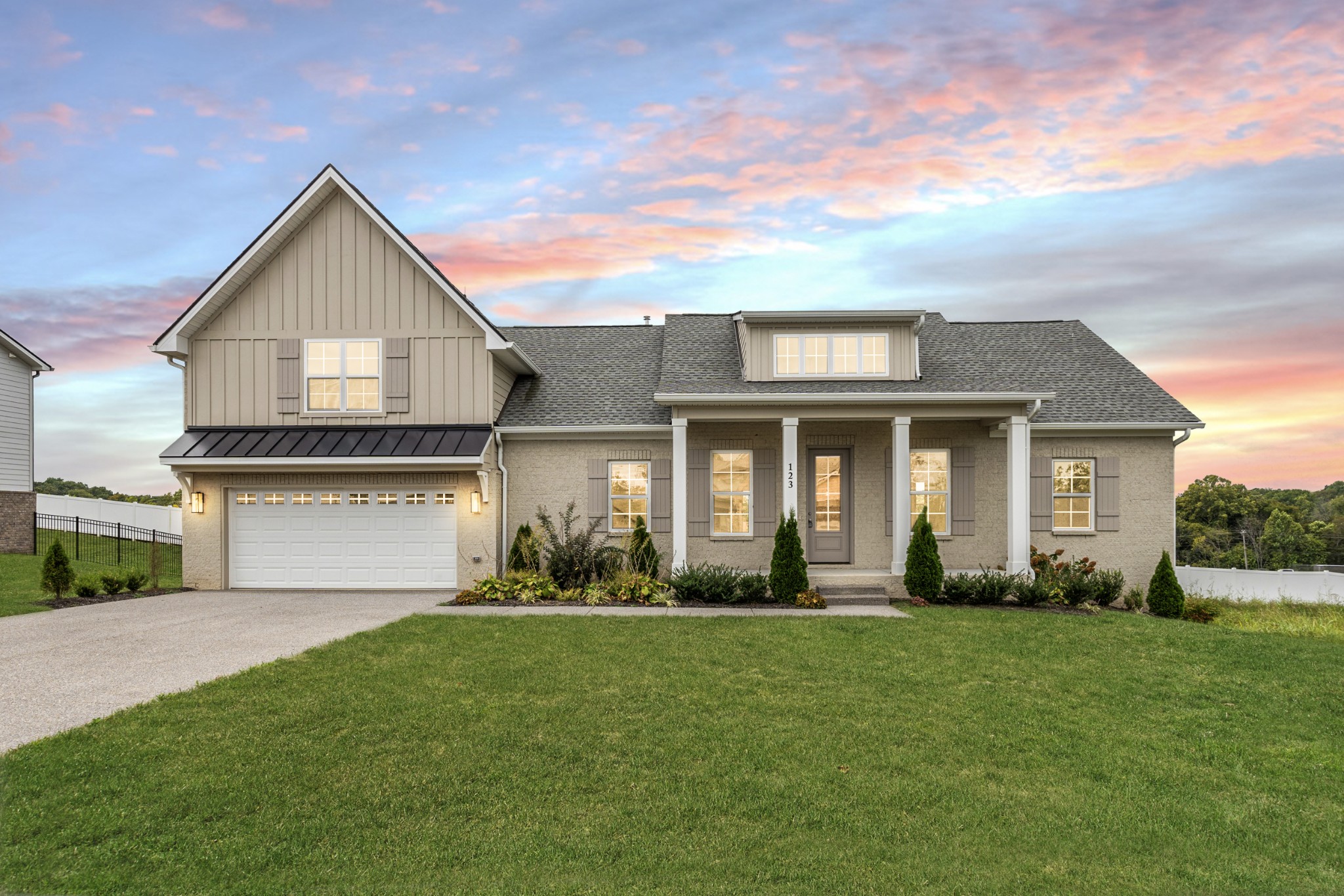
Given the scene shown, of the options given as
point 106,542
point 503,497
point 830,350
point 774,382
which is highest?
point 830,350

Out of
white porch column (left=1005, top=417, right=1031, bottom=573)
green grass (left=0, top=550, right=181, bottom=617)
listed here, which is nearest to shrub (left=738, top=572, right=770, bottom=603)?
white porch column (left=1005, top=417, right=1031, bottom=573)

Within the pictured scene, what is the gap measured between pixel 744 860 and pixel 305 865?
2.32 m

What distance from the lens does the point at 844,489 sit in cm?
1588

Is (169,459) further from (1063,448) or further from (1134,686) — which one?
(1063,448)

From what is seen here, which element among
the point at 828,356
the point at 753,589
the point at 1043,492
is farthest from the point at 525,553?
the point at 1043,492

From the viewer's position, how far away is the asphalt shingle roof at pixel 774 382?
50.6 feet

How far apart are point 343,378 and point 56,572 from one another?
6.14 meters

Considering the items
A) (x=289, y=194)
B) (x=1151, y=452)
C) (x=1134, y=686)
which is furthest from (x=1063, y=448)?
(x=289, y=194)

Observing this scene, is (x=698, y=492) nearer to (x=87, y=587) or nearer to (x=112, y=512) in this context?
(x=87, y=587)

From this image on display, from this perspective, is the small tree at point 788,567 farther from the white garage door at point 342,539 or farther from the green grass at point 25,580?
the green grass at point 25,580

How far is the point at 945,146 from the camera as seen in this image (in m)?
13.4

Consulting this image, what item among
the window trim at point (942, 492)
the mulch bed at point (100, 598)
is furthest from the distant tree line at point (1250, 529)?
the mulch bed at point (100, 598)

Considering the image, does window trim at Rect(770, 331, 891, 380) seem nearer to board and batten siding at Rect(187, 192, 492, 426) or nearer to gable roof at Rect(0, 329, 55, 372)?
board and batten siding at Rect(187, 192, 492, 426)

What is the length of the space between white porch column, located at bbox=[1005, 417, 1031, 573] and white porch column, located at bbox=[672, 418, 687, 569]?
6385 millimetres
